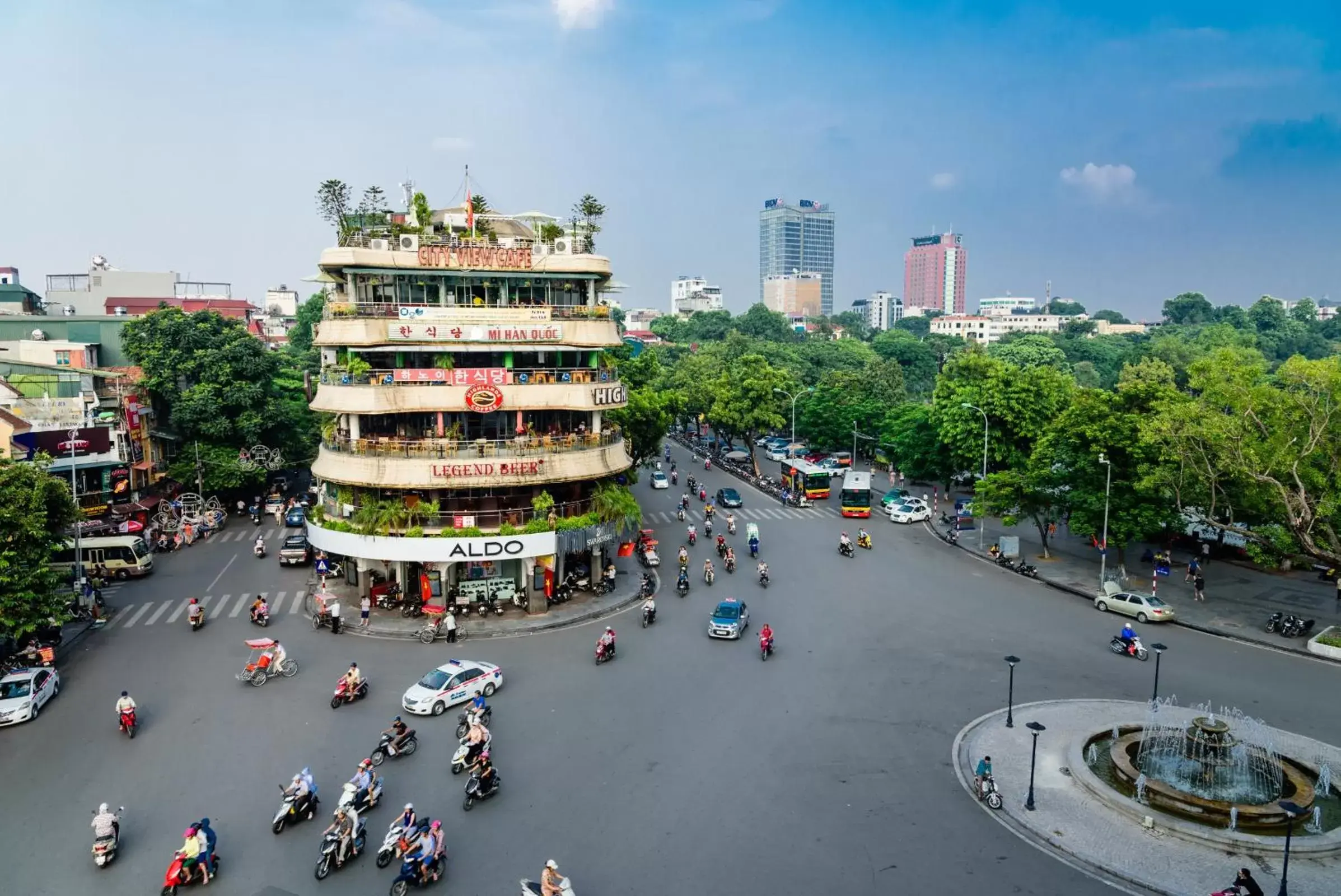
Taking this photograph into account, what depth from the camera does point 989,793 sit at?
18.4 m

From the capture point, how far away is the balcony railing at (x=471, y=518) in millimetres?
31531

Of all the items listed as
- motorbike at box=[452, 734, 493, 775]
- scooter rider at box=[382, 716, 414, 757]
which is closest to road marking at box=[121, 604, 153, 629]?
scooter rider at box=[382, 716, 414, 757]

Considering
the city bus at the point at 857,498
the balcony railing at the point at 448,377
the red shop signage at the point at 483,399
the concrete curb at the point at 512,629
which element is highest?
the balcony railing at the point at 448,377

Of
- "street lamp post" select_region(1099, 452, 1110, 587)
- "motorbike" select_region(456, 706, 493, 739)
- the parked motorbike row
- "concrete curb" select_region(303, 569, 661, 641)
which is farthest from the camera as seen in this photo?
"street lamp post" select_region(1099, 452, 1110, 587)

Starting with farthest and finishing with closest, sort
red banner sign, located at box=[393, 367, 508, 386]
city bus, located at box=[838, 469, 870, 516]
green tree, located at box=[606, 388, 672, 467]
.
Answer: city bus, located at box=[838, 469, 870, 516] < green tree, located at box=[606, 388, 672, 467] < red banner sign, located at box=[393, 367, 508, 386]

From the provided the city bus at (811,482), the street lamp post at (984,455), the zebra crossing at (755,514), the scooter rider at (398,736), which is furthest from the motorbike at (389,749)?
the city bus at (811,482)

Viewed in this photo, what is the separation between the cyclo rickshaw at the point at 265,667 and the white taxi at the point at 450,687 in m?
4.46

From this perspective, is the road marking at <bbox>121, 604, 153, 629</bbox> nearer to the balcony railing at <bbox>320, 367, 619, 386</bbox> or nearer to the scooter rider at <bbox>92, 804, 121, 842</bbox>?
the balcony railing at <bbox>320, 367, 619, 386</bbox>

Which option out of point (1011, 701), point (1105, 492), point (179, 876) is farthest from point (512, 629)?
point (1105, 492)

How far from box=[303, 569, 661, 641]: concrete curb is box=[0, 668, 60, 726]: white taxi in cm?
898

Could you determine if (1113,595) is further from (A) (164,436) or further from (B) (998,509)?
(A) (164,436)

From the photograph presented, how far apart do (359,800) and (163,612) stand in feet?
67.8

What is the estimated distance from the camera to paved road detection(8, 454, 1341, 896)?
1627 cm

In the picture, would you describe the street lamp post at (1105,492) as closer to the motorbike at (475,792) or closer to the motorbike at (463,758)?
the motorbike at (463,758)
